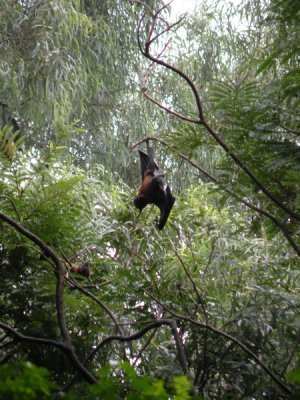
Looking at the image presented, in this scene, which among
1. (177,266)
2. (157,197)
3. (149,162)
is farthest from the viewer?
(149,162)

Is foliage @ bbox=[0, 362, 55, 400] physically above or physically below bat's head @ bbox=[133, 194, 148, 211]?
below

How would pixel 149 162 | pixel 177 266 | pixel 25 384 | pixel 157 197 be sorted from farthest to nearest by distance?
1. pixel 149 162
2. pixel 157 197
3. pixel 177 266
4. pixel 25 384

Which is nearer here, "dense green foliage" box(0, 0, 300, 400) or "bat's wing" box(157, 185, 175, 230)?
"dense green foliage" box(0, 0, 300, 400)

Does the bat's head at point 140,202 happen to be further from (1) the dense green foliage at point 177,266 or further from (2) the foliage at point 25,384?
(2) the foliage at point 25,384

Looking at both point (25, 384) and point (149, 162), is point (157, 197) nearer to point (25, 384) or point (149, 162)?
point (149, 162)

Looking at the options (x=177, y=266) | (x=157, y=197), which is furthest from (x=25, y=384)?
(x=157, y=197)

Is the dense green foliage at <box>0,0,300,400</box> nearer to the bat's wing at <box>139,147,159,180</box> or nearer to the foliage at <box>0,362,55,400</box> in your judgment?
the foliage at <box>0,362,55,400</box>

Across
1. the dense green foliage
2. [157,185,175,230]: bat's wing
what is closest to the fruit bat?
[157,185,175,230]: bat's wing

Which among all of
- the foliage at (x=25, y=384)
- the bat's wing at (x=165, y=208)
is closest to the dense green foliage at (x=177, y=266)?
the foliage at (x=25, y=384)

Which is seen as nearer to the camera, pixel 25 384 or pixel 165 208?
pixel 25 384

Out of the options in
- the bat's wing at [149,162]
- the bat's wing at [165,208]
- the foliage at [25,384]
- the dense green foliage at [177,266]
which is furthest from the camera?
the bat's wing at [149,162]

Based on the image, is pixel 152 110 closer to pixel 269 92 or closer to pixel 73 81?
pixel 73 81

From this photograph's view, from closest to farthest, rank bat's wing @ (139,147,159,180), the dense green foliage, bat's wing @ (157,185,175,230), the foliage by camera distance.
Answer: the foliage, the dense green foliage, bat's wing @ (157,185,175,230), bat's wing @ (139,147,159,180)

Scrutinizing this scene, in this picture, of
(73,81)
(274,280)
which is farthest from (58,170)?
(73,81)
